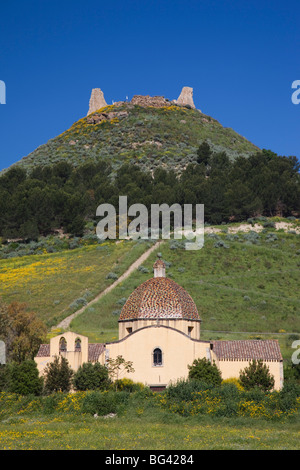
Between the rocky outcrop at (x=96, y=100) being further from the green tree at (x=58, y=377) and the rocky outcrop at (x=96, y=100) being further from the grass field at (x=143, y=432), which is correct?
the grass field at (x=143, y=432)

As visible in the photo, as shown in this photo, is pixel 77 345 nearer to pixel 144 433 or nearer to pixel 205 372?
pixel 205 372

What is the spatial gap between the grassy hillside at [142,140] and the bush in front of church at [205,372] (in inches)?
3631

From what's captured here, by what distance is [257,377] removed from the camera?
3794cm

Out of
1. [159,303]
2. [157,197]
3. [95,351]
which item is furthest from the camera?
[157,197]

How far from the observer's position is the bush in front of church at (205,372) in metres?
37.2

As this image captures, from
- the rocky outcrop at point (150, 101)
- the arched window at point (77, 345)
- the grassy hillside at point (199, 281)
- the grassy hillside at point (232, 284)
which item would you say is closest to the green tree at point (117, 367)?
the arched window at point (77, 345)

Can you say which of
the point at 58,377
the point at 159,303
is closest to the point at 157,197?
the point at 159,303

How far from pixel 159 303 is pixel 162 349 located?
11.2 feet

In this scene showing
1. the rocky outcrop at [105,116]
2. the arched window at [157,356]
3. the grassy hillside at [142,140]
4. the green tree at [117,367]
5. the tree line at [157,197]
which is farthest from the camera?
the rocky outcrop at [105,116]

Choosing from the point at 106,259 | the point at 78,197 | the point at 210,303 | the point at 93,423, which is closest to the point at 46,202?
the point at 78,197

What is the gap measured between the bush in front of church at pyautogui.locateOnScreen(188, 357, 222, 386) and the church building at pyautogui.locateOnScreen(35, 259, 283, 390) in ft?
2.30
